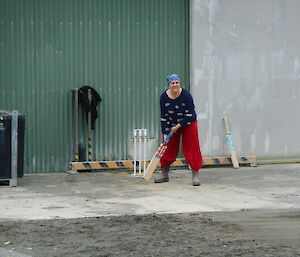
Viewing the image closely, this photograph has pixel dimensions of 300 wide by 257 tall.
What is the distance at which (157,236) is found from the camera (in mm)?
8258

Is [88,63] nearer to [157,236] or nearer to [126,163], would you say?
[126,163]

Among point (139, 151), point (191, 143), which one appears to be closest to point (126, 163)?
point (139, 151)

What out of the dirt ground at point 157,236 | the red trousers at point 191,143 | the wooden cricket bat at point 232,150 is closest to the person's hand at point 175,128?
the red trousers at point 191,143

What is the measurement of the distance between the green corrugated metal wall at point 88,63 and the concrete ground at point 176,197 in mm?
850

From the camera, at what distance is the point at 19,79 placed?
47.5 feet

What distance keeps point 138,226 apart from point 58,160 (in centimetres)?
608

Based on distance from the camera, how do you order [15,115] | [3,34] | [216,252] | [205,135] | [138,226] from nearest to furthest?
[216,252] → [138,226] → [15,115] → [3,34] → [205,135]

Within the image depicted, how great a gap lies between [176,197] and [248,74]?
17.0 feet

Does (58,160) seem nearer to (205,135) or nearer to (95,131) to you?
(95,131)

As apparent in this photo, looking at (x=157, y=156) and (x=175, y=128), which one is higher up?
(x=175, y=128)

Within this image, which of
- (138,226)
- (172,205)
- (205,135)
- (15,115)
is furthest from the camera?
(205,135)

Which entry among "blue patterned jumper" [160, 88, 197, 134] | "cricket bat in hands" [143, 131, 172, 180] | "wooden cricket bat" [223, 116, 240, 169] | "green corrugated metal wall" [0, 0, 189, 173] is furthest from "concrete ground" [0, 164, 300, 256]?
"blue patterned jumper" [160, 88, 197, 134]

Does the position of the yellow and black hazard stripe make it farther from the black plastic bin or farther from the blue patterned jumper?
the blue patterned jumper

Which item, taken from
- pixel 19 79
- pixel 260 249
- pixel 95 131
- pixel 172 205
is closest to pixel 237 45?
pixel 95 131
